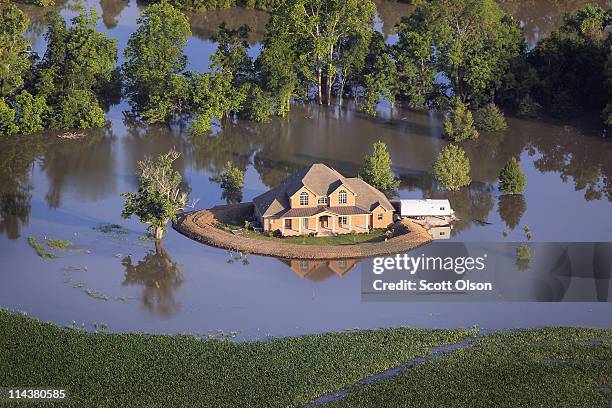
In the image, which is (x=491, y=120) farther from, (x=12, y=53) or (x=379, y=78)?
(x=12, y=53)

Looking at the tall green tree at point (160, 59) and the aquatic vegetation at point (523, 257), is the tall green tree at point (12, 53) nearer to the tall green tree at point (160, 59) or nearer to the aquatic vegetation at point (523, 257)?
the tall green tree at point (160, 59)

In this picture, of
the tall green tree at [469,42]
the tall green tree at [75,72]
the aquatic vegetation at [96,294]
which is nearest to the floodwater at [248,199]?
the aquatic vegetation at [96,294]

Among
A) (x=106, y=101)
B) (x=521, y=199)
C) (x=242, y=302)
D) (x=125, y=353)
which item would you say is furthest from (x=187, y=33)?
(x=125, y=353)

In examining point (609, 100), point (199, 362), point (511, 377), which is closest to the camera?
point (511, 377)

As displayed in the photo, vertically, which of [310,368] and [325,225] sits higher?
[325,225]

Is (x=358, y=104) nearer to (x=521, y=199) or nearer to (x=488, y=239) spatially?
(x=521, y=199)

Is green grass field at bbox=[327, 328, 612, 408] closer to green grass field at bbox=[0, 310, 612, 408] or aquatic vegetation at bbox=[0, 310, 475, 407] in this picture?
green grass field at bbox=[0, 310, 612, 408]

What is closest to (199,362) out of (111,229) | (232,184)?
(111,229)
